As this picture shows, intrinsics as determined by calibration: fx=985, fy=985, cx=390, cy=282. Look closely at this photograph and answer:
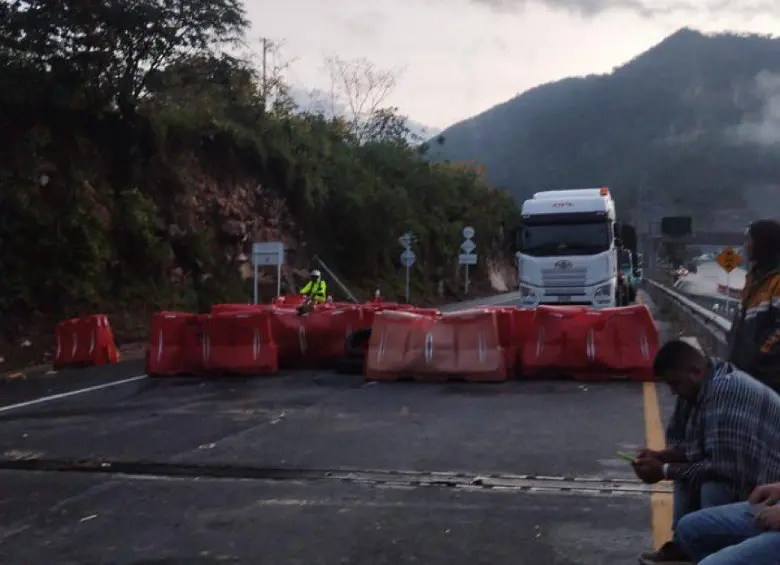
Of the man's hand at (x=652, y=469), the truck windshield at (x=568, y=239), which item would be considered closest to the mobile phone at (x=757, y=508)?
the man's hand at (x=652, y=469)

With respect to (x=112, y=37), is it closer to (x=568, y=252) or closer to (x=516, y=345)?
(x=568, y=252)

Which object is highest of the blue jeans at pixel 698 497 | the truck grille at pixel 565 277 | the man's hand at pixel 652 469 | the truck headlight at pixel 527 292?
the truck grille at pixel 565 277

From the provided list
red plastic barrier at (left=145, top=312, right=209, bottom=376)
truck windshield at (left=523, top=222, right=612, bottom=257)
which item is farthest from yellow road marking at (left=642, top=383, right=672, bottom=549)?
truck windshield at (left=523, top=222, right=612, bottom=257)

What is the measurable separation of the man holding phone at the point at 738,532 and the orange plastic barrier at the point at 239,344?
11.7 m

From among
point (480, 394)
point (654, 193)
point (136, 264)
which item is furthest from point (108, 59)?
point (654, 193)

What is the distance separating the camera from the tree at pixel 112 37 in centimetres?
2559

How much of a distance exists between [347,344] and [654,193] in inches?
4499

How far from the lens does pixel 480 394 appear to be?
513 inches

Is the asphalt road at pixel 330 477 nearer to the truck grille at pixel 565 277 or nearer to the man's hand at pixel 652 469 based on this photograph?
the man's hand at pixel 652 469

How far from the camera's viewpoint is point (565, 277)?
75.4ft

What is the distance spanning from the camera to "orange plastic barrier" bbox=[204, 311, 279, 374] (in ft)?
51.2

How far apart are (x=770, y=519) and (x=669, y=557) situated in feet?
3.90

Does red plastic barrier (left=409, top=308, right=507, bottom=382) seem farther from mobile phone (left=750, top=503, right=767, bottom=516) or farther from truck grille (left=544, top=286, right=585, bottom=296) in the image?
mobile phone (left=750, top=503, right=767, bottom=516)

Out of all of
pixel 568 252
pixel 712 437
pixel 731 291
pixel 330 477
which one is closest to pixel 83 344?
pixel 568 252
